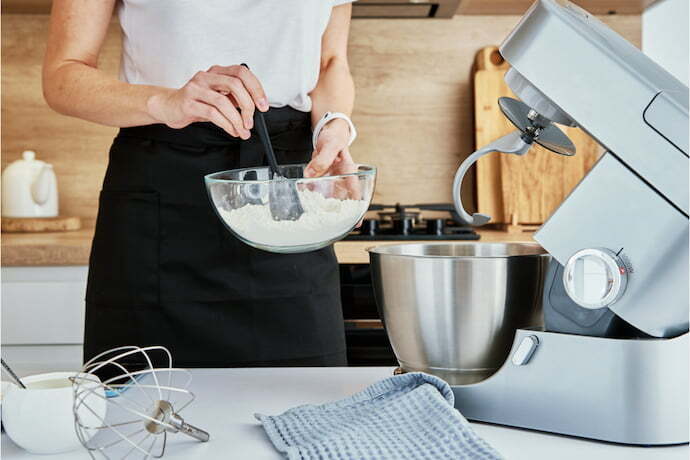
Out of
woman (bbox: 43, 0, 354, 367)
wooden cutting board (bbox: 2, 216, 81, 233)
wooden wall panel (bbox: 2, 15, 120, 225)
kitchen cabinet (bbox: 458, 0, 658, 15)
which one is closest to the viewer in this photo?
woman (bbox: 43, 0, 354, 367)

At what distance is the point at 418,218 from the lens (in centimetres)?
237

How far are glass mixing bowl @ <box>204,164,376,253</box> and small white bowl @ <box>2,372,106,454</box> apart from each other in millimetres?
275

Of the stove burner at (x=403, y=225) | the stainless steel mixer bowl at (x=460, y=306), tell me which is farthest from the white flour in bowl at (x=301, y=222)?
the stove burner at (x=403, y=225)

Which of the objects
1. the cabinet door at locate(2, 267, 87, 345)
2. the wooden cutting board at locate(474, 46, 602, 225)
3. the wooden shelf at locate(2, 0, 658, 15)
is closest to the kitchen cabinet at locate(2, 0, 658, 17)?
the wooden shelf at locate(2, 0, 658, 15)

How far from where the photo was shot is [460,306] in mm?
720

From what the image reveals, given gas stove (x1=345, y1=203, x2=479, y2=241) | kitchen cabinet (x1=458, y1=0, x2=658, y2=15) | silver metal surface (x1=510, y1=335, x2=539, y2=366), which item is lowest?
silver metal surface (x1=510, y1=335, x2=539, y2=366)

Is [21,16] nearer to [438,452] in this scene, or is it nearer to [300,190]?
[300,190]

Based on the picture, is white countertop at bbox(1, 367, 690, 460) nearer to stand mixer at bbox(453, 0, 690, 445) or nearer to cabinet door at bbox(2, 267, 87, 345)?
stand mixer at bbox(453, 0, 690, 445)

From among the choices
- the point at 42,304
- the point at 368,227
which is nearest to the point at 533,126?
the point at 368,227

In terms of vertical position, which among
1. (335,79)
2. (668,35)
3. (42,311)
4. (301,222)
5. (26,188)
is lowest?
(42,311)

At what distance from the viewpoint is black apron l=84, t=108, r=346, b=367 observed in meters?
1.24

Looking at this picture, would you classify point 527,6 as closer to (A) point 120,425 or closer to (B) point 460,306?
(B) point 460,306

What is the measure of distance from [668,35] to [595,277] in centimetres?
204

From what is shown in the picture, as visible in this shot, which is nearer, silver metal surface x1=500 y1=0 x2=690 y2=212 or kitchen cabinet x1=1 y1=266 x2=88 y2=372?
silver metal surface x1=500 y1=0 x2=690 y2=212
